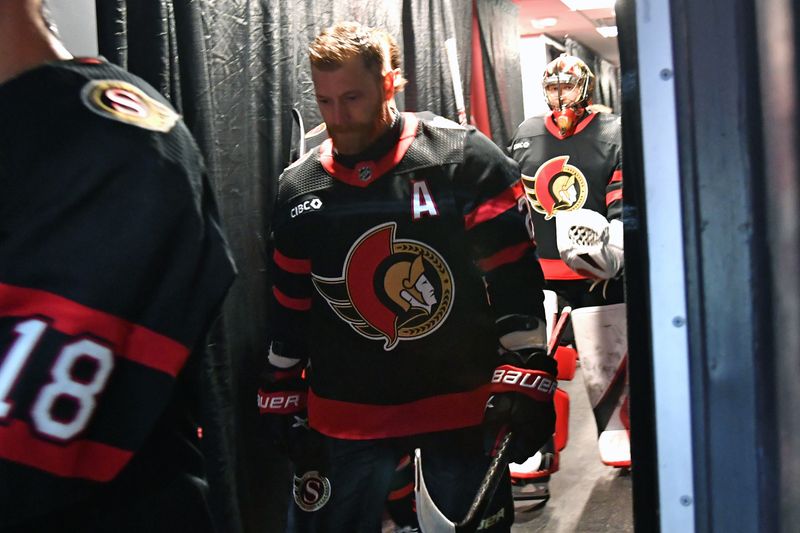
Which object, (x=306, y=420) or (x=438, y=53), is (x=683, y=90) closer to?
(x=306, y=420)

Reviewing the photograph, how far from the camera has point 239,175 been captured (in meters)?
2.98

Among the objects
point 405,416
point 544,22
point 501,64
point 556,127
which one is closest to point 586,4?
point 544,22

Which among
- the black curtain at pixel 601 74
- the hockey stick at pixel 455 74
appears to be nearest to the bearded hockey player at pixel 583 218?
the hockey stick at pixel 455 74

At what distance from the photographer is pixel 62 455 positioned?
84cm

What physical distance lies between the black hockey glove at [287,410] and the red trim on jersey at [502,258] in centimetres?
54

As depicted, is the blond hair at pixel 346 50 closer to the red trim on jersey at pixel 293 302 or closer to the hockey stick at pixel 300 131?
the red trim on jersey at pixel 293 302

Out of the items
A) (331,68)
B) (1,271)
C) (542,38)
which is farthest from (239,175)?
(542,38)

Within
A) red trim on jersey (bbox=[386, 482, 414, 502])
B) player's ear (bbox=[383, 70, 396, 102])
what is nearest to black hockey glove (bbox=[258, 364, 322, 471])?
red trim on jersey (bbox=[386, 482, 414, 502])

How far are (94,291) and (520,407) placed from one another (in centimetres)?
128

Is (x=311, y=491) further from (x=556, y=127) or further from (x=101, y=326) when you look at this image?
(x=556, y=127)

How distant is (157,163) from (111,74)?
14 centimetres

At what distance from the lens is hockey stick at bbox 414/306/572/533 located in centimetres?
191

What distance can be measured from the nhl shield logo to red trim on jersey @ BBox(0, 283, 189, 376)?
1.20 meters

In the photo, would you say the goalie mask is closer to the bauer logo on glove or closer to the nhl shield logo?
the bauer logo on glove
